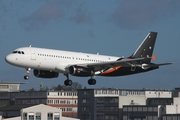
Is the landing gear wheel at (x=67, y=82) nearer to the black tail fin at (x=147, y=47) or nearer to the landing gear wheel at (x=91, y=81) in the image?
the landing gear wheel at (x=91, y=81)

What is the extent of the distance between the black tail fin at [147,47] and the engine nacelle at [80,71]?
1405cm

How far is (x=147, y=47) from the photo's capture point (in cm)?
14238

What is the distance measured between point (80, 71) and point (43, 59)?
Result: 297 inches

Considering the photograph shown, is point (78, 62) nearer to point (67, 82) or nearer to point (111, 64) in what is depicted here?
point (67, 82)

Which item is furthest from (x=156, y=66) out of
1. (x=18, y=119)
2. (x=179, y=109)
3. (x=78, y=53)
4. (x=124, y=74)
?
(x=179, y=109)

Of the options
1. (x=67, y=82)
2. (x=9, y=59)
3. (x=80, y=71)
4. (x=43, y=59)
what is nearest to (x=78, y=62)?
(x=80, y=71)

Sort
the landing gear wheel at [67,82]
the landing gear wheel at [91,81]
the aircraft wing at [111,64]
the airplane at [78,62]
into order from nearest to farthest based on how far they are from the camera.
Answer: the airplane at [78,62]
the aircraft wing at [111,64]
the landing gear wheel at [67,82]
the landing gear wheel at [91,81]

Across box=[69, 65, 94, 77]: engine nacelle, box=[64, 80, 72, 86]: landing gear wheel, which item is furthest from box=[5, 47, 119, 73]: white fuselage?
box=[64, 80, 72, 86]: landing gear wheel

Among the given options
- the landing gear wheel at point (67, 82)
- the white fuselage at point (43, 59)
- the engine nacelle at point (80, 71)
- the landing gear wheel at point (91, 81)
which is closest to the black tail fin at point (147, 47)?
the landing gear wheel at point (91, 81)

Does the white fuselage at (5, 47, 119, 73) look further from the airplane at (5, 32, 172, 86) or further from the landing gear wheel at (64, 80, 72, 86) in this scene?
the landing gear wheel at (64, 80, 72, 86)

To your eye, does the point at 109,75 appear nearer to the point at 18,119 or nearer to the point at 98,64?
the point at 98,64

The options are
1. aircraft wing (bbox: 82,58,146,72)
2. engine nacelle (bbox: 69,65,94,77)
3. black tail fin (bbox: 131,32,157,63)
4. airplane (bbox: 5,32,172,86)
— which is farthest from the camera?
black tail fin (bbox: 131,32,157,63)

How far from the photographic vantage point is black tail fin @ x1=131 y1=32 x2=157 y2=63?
462 feet

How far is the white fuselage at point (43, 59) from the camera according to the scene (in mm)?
122688
